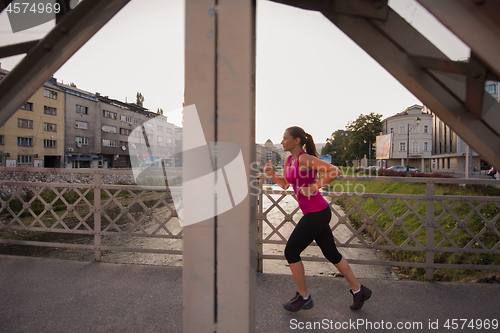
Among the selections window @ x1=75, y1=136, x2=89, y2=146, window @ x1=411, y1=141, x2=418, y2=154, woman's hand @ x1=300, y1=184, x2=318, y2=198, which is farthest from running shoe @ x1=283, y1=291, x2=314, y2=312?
window @ x1=411, y1=141, x2=418, y2=154

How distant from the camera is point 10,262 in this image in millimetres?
3863

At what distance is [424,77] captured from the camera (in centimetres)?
145

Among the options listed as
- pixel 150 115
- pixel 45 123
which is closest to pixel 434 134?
pixel 150 115

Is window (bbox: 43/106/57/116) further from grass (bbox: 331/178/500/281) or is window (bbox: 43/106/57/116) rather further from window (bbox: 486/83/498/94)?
window (bbox: 486/83/498/94)

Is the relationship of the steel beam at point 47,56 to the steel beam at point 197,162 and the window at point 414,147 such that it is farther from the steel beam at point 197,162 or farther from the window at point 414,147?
the window at point 414,147

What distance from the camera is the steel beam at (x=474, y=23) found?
0.91m

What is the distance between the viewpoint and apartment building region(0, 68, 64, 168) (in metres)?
33.1

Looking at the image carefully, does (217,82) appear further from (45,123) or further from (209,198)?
(45,123)

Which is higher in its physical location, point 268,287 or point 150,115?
point 150,115

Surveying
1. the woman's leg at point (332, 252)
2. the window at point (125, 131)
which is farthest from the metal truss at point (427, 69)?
the window at point (125, 131)

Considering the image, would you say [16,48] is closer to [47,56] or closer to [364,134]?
[47,56]

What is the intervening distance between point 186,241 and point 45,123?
4985cm

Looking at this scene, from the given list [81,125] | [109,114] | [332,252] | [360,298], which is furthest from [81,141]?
[360,298]

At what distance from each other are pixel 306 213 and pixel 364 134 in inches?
2259
